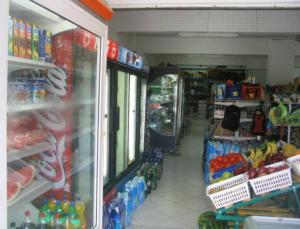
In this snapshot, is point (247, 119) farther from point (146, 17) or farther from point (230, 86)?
point (146, 17)

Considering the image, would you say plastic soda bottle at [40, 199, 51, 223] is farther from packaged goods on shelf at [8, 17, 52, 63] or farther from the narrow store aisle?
the narrow store aisle

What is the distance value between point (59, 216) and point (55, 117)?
74 centimetres

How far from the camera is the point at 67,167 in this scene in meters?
2.74

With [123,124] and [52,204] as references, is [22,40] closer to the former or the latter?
[52,204]

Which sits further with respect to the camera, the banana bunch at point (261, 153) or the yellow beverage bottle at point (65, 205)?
the banana bunch at point (261, 153)

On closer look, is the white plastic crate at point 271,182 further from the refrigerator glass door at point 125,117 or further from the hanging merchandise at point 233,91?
the hanging merchandise at point 233,91

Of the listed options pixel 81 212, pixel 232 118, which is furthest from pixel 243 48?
pixel 81 212

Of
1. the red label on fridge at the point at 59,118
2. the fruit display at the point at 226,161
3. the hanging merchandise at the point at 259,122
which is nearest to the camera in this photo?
the red label on fridge at the point at 59,118

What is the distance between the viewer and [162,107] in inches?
341

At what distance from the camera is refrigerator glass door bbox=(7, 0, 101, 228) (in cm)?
211

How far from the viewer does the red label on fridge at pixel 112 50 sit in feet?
12.1

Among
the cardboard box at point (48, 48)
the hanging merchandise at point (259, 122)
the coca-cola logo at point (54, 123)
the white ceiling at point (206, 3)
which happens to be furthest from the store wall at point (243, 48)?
the cardboard box at point (48, 48)

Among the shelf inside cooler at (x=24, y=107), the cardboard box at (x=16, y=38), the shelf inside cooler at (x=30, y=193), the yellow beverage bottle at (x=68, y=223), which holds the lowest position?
the yellow beverage bottle at (x=68, y=223)

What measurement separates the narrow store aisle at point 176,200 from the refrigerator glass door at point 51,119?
161 centimetres
